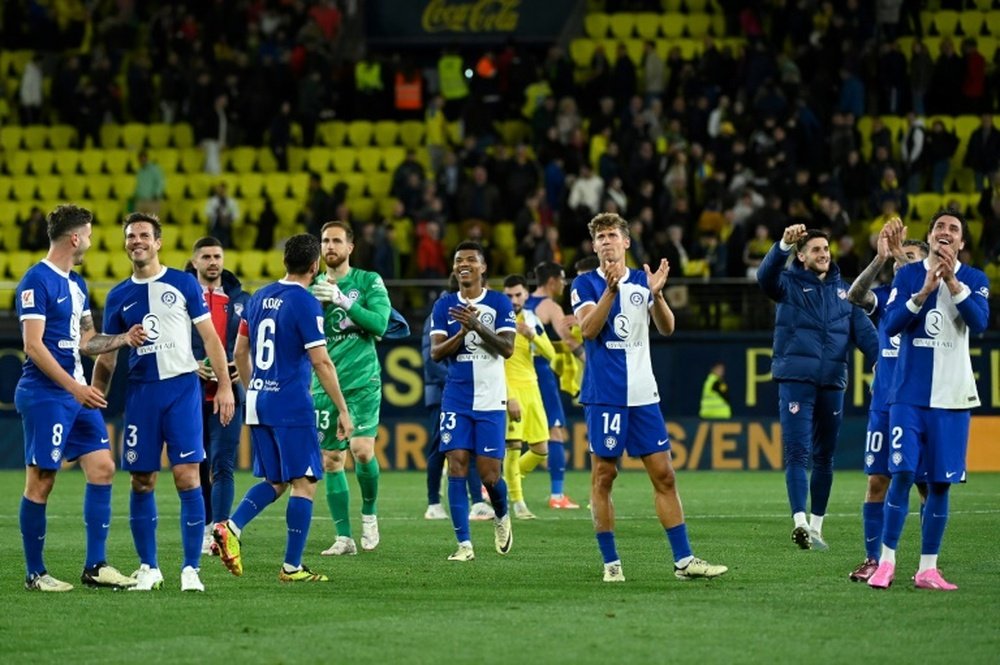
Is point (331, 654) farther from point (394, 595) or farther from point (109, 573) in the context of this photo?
point (109, 573)

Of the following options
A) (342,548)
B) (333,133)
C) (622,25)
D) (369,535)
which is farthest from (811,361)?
(622,25)

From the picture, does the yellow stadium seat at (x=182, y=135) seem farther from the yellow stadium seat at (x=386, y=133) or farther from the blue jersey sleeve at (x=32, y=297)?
the blue jersey sleeve at (x=32, y=297)

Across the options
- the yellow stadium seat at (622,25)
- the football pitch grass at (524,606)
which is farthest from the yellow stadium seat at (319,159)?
the football pitch grass at (524,606)

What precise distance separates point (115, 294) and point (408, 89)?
65.5ft

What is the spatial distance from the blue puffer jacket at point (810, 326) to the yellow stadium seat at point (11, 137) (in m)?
20.0

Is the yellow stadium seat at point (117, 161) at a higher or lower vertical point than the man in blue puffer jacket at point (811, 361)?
higher

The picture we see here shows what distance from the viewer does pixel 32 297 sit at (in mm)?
10453

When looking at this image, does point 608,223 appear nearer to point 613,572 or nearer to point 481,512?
point 613,572

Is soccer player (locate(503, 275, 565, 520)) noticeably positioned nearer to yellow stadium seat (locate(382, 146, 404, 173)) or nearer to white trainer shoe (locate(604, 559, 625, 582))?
white trainer shoe (locate(604, 559, 625, 582))

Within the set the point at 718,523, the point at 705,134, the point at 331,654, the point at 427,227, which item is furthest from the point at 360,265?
the point at 331,654

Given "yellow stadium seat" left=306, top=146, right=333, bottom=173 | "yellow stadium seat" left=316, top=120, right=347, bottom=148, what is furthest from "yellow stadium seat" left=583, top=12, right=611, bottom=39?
"yellow stadium seat" left=306, top=146, right=333, bottom=173

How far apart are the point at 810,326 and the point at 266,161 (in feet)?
58.5

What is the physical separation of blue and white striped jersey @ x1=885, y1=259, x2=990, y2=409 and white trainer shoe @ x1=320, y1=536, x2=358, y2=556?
426 centimetres

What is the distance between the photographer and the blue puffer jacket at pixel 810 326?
531 inches
